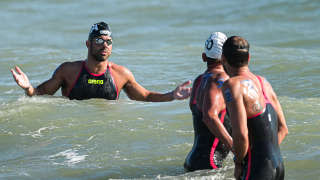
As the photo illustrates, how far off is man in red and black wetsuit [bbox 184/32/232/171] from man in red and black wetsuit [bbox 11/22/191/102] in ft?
9.26

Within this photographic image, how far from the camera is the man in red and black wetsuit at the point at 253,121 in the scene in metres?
4.89

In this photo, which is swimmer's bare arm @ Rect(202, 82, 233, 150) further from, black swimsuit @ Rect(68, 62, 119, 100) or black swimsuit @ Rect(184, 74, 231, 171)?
black swimsuit @ Rect(68, 62, 119, 100)

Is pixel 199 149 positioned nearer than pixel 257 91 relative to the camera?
No

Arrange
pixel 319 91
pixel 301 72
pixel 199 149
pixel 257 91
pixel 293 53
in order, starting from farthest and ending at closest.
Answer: pixel 293 53
pixel 301 72
pixel 319 91
pixel 199 149
pixel 257 91

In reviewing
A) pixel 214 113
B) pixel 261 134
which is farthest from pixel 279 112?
pixel 214 113

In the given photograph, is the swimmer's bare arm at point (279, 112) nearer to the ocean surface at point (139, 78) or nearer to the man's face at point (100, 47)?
the ocean surface at point (139, 78)

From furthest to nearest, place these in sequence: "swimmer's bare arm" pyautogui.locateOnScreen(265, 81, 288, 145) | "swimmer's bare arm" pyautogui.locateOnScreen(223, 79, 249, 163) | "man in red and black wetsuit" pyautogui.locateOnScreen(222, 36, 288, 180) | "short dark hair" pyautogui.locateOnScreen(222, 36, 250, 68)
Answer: "swimmer's bare arm" pyautogui.locateOnScreen(265, 81, 288, 145) → "short dark hair" pyautogui.locateOnScreen(222, 36, 250, 68) → "man in red and black wetsuit" pyautogui.locateOnScreen(222, 36, 288, 180) → "swimmer's bare arm" pyautogui.locateOnScreen(223, 79, 249, 163)

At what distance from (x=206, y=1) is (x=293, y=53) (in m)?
10.7

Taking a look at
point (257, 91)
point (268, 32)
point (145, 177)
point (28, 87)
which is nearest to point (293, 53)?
point (268, 32)

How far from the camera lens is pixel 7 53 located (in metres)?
16.7

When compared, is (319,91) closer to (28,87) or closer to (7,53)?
(28,87)

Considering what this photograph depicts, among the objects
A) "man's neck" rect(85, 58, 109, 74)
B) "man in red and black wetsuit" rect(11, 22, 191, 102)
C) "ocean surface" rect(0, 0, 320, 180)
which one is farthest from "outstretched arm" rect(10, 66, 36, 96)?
"man's neck" rect(85, 58, 109, 74)

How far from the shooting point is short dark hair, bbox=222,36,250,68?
5008mm

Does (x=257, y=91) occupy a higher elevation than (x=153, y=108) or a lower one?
higher
